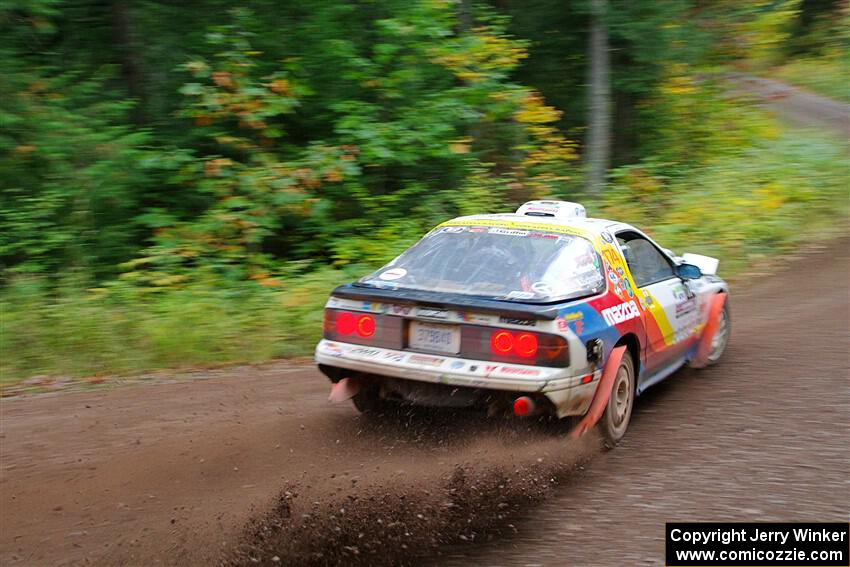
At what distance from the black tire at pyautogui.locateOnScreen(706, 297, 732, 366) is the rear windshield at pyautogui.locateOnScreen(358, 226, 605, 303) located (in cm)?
226

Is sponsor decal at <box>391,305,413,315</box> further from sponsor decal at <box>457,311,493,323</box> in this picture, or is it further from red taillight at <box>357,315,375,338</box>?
sponsor decal at <box>457,311,493,323</box>

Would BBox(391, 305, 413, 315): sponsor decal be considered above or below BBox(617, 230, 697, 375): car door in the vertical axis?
above

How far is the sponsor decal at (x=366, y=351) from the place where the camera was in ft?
16.3

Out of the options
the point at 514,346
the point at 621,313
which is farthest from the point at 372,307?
the point at 621,313

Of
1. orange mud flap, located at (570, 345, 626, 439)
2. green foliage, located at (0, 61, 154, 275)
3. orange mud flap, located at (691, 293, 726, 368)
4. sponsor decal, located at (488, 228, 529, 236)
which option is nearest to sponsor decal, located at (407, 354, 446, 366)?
orange mud flap, located at (570, 345, 626, 439)

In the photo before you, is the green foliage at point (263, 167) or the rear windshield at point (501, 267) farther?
the green foliage at point (263, 167)

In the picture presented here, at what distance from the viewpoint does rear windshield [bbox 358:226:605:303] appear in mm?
5031

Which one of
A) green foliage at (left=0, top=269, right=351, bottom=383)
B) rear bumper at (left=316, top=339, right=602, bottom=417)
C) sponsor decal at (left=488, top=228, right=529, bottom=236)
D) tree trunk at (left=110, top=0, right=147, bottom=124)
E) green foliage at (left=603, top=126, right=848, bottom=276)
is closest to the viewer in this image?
rear bumper at (left=316, top=339, right=602, bottom=417)

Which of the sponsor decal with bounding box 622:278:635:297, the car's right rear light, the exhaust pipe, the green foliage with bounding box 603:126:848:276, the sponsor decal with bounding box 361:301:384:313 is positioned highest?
the sponsor decal with bounding box 361:301:384:313

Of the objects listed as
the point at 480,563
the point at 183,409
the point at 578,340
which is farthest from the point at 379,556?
the point at 183,409

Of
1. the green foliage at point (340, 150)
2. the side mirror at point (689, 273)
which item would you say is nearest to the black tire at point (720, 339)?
the side mirror at point (689, 273)

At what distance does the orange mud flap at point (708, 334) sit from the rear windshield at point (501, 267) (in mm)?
1948

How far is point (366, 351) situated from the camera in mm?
5008

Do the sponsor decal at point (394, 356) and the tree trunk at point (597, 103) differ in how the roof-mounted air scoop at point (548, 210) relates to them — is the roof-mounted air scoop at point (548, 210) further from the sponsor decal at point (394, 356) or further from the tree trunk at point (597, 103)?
the tree trunk at point (597, 103)
